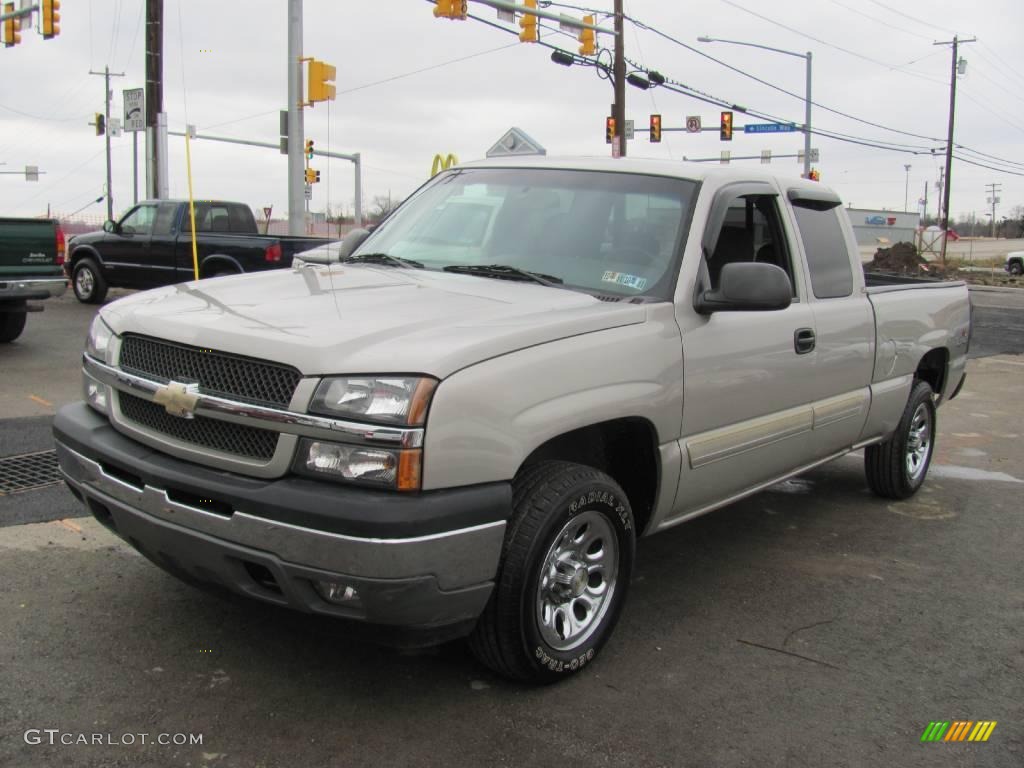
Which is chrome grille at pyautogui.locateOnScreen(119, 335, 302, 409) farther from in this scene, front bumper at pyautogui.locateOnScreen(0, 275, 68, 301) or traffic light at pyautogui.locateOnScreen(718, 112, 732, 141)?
traffic light at pyautogui.locateOnScreen(718, 112, 732, 141)

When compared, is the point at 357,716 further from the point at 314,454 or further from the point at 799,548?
the point at 799,548

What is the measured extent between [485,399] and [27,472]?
3.94m

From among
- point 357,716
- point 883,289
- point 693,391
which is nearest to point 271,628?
point 357,716

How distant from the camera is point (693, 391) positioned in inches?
154

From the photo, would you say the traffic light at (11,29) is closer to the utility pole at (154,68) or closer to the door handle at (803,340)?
the utility pole at (154,68)

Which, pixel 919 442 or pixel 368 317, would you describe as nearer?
pixel 368 317

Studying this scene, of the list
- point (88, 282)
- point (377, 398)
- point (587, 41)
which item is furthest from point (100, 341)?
point (587, 41)

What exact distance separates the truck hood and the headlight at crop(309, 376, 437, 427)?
1.3 inches

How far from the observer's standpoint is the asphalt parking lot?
10.2 feet

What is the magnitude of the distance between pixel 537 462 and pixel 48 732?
5.74ft

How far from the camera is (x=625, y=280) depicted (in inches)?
157

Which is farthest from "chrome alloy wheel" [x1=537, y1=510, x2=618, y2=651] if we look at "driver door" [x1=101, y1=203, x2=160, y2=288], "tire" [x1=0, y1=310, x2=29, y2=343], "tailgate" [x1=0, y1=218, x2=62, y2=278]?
"driver door" [x1=101, y1=203, x2=160, y2=288]

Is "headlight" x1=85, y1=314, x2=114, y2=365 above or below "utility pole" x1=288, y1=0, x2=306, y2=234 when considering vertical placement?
below

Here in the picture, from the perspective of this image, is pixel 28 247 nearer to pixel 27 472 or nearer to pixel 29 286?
pixel 29 286
